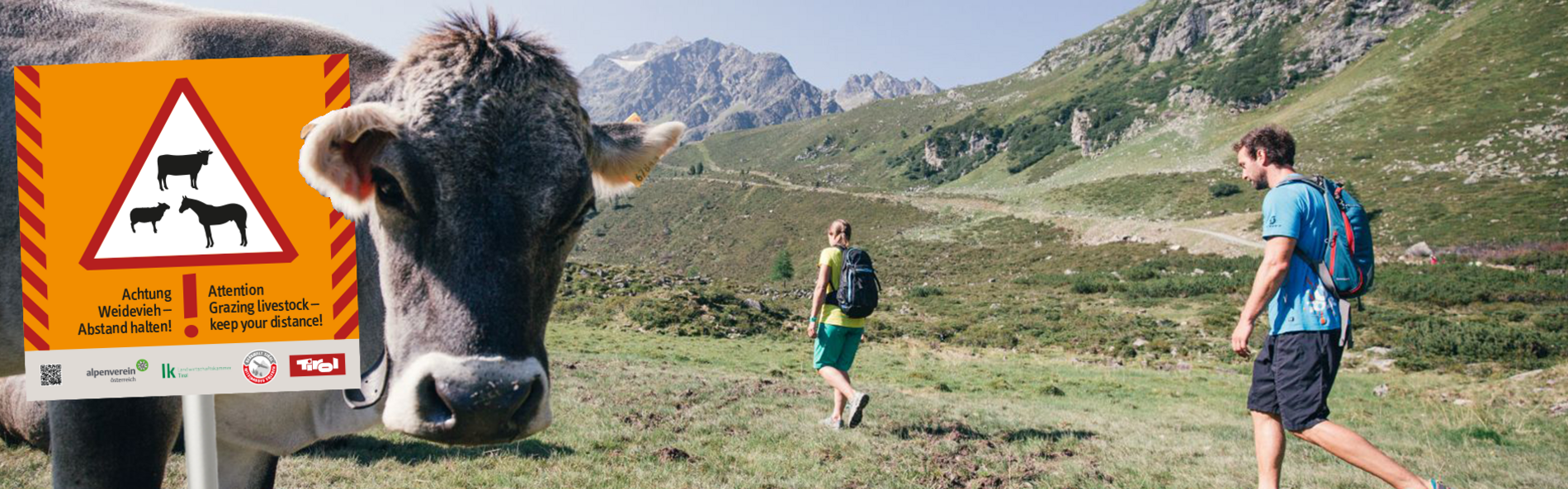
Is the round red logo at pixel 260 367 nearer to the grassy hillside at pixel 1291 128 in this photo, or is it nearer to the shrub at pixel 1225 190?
the grassy hillside at pixel 1291 128

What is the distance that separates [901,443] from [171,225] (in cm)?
646

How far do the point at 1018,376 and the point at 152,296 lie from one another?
634 inches

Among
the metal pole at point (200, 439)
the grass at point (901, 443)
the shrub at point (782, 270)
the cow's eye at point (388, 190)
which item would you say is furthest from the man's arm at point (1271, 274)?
the shrub at point (782, 270)

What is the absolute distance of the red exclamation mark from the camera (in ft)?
8.29

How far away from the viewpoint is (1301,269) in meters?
4.46

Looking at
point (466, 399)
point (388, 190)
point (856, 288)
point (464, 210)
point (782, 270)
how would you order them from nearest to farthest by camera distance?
point (466, 399)
point (464, 210)
point (388, 190)
point (856, 288)
point (782, 270)

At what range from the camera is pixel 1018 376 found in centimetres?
1659

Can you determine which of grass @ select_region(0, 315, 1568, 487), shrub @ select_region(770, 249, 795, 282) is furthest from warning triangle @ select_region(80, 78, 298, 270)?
shrub @ select_region(770, 249, 795, 282)

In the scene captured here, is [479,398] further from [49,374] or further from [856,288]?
[856,288]

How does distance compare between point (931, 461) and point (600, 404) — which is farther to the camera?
point (600, 404)

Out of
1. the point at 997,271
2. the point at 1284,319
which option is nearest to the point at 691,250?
the point at 997,271

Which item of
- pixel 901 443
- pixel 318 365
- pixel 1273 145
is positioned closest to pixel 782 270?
pixel 901 443

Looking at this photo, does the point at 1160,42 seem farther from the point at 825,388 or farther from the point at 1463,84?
the point at 825,388

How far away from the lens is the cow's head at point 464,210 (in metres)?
2.08
